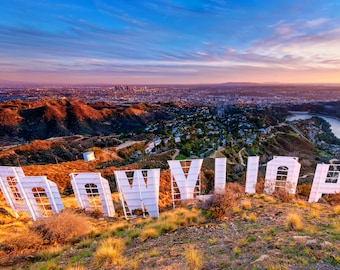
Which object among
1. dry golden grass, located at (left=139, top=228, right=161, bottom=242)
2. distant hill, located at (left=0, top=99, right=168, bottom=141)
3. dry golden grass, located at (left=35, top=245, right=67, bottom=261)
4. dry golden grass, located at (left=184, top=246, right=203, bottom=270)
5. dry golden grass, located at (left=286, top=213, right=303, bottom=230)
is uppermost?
dry golden grass, located at (left=184, top=246, right=203, bottom=270)

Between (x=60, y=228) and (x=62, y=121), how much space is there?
219 feet

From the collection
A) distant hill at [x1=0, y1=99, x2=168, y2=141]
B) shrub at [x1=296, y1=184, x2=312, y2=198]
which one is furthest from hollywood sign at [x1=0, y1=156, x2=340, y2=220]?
distant hill at [x1=0, y1=99, x2=168, y2=141]

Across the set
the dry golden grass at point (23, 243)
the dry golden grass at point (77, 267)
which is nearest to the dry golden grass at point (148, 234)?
the dry golden grass at point (77, 267)

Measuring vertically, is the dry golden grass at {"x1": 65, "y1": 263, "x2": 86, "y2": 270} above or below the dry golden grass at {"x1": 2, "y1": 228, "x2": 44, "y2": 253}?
above

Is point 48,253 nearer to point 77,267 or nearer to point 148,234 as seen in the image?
point 77,267

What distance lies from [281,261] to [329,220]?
13.8 ft

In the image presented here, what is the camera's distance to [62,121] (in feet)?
217

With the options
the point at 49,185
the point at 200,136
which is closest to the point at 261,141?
the point at 200,136

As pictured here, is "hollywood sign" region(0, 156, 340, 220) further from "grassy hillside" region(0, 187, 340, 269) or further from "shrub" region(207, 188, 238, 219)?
"grassy hillside" region(0, 187, 340, 269)

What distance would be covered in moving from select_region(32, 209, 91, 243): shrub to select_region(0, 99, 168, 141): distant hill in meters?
59.2

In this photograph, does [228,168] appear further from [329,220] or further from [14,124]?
[14,124]

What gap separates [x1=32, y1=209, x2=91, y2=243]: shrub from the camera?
6.64 metres

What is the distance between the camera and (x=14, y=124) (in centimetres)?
6116

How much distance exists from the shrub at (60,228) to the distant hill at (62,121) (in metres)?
59.2
